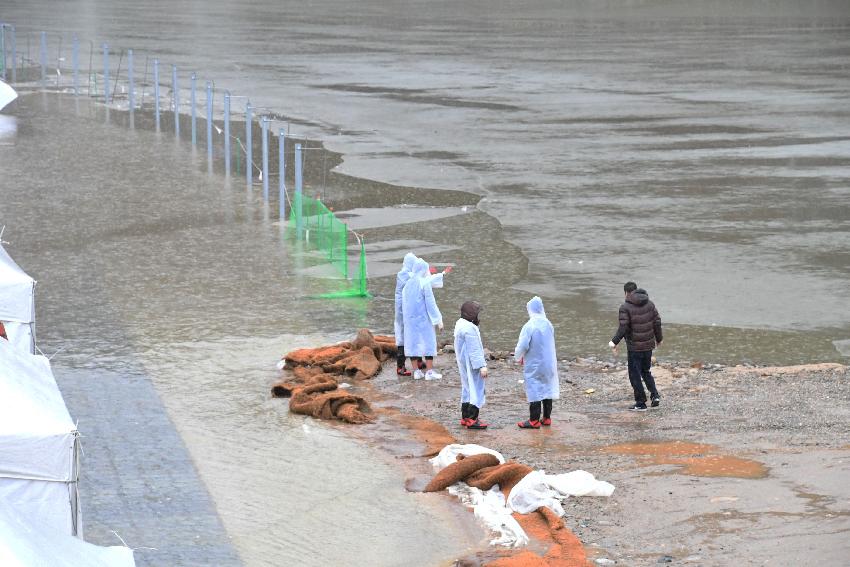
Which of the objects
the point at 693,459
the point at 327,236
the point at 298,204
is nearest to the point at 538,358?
the point at 693,459

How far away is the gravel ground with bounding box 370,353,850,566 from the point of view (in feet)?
34.9

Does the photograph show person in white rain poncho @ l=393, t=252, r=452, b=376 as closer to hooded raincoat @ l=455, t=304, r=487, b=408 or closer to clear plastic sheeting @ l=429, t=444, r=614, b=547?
hooded raincoat @ l=455, t=304, r=487, b=408

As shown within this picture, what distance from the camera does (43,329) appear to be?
17906 millimetres

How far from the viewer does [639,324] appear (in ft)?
48.9

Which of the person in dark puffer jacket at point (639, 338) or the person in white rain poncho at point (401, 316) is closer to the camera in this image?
the person in dark puffer jacket at point (639, 338)

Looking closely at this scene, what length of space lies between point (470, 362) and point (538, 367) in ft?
2.26

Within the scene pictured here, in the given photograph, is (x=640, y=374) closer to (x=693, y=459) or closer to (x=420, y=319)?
(x=693, y=459)

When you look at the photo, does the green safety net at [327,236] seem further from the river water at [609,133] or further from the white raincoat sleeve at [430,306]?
the white raincoat sleeve at [430,306]

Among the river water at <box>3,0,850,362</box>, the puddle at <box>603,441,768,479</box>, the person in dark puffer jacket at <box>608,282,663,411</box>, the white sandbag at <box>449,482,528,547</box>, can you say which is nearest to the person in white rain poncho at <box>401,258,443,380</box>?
the river water at <box>3,0,850,362</box>

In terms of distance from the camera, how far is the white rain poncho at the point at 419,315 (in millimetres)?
16062

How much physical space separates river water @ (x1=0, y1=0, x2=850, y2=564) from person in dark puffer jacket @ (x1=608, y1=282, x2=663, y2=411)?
2.18m

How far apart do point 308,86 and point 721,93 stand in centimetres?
1266

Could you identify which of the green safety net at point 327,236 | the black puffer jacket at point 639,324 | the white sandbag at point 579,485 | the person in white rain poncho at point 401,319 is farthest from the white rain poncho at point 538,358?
Result: the green safety net at point 327,236

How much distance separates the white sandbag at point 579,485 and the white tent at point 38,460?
13.4ft
